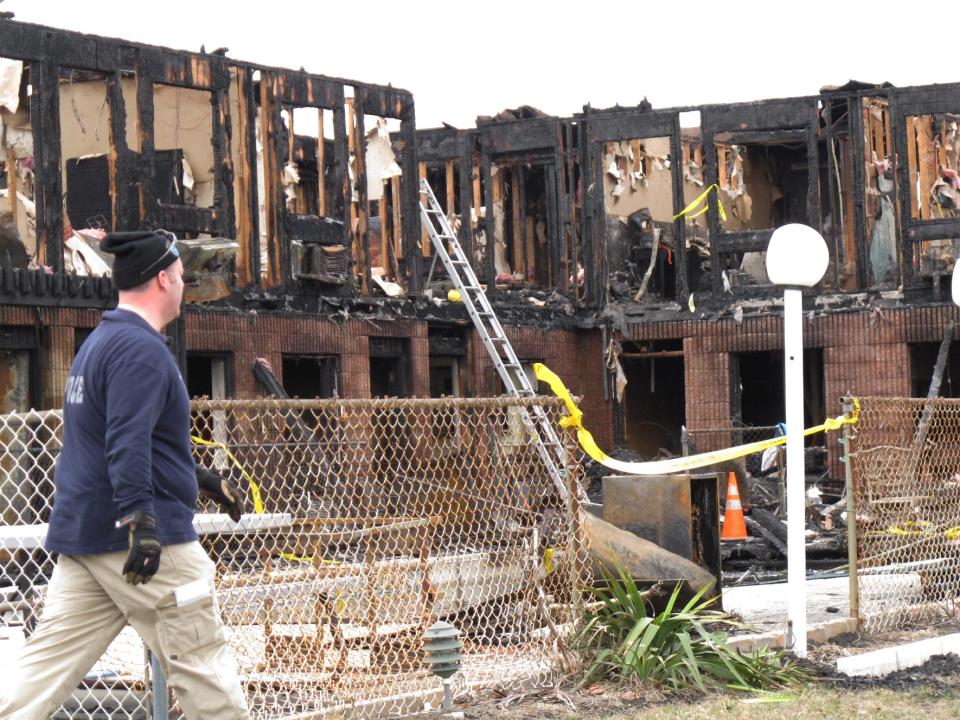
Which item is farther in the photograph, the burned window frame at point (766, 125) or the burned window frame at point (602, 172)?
the burned window frame at point (602, 172)

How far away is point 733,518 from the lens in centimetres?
1677

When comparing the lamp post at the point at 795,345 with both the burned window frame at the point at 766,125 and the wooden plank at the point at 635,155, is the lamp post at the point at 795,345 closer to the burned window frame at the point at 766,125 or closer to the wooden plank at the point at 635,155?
the burned window frame at the point at 766,125

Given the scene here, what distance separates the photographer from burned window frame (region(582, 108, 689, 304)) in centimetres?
2622

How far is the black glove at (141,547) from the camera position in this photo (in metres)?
4.73

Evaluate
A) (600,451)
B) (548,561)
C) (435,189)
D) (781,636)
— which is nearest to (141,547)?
(548,561)

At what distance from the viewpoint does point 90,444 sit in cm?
500

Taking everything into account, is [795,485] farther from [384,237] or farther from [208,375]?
[384,237]

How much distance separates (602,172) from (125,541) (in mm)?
22718

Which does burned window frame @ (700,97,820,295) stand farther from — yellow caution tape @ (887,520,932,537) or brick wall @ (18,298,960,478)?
yellow caution tape @ (887,520,932,537)

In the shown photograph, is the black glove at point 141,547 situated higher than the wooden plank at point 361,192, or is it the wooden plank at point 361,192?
the wooden plank at point 361,192

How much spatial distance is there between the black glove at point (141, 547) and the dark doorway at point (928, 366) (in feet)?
76.0

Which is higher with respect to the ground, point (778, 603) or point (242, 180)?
point (242, 180)

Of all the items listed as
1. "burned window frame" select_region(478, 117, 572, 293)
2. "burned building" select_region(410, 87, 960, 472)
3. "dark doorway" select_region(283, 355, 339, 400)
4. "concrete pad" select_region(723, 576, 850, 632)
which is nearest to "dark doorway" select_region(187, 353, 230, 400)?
"dark doorway" select_region(283, 355, 339, 400)

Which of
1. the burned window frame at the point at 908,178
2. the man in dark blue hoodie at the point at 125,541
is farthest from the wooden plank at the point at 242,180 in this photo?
the man in dark blue hoodie at the point at 125,541
